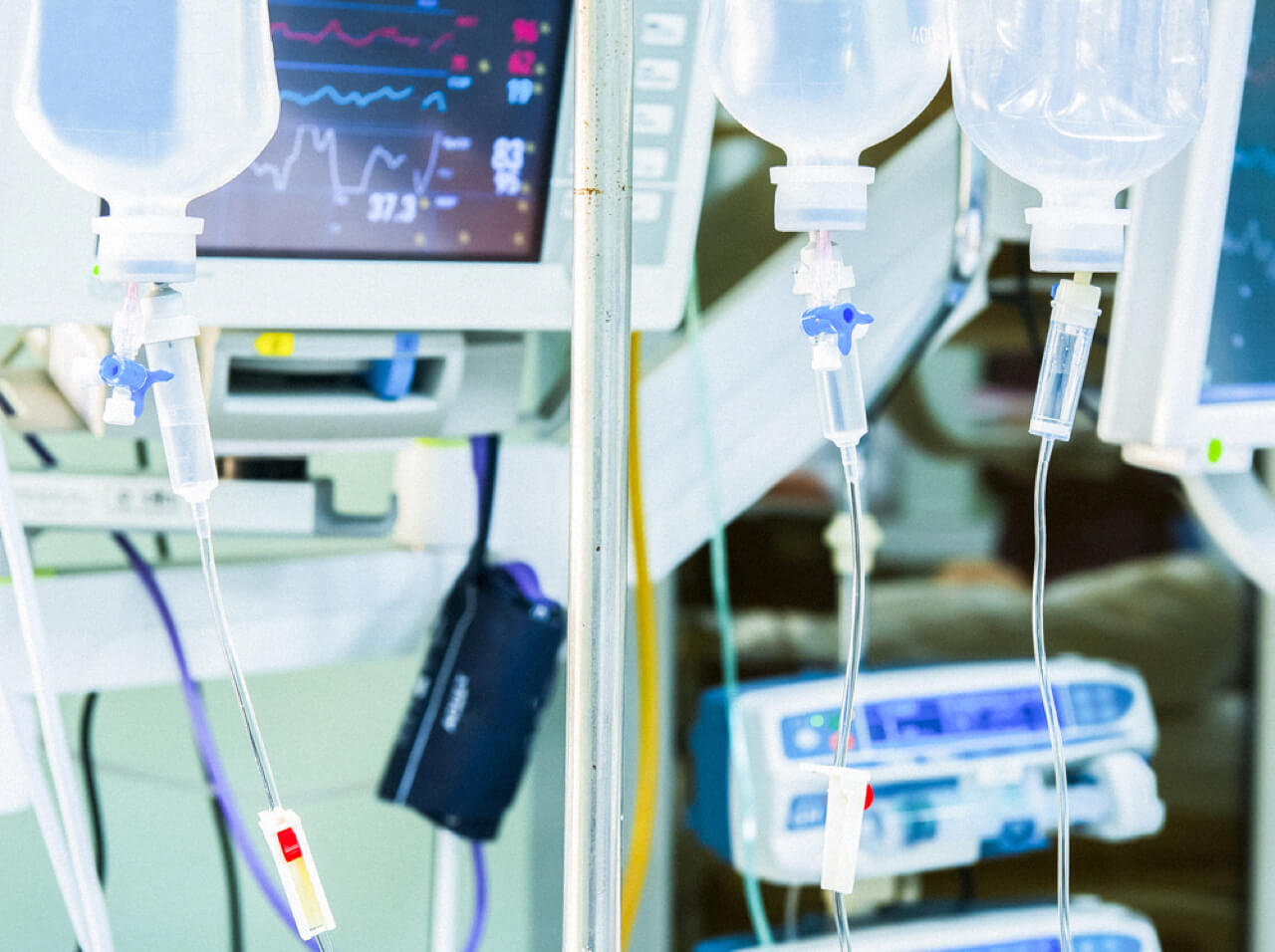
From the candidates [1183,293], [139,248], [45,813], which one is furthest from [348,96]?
[1183,293]

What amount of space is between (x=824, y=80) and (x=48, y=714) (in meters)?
0.52

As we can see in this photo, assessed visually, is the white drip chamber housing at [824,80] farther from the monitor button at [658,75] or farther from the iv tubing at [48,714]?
the iv tubing at [48,714]

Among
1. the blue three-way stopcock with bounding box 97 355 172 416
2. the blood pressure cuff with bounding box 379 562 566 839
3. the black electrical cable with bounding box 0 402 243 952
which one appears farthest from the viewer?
the black electrical cable with bounding box 0 402 243 952

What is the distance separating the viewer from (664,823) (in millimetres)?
1484

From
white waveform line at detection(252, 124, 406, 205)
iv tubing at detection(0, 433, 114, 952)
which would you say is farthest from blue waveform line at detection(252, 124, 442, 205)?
iv tubing at detection(0, 433, 114, 952)

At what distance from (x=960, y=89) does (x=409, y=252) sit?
38 centimetres

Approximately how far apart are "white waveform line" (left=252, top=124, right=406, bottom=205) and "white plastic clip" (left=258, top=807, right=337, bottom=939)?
1.40 feet

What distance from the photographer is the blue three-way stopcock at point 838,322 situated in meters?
0.53

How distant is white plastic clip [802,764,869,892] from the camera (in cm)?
55

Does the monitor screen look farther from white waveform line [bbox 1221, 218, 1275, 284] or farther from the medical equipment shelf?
the medical equipment shelf

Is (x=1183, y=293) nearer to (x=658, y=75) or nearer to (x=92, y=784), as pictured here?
(x=658, y=75)

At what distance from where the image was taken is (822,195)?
1.77ft

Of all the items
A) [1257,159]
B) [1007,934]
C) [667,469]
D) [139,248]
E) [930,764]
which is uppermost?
[1257,159]

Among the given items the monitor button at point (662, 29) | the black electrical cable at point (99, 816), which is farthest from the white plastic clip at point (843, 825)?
the black electrical cable at point (99, 816)
